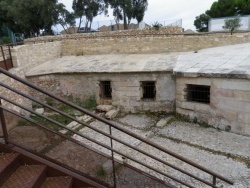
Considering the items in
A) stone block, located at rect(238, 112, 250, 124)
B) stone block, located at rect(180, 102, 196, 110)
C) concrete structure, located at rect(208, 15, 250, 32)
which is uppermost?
concrete structure, located at rect(208, 15, 250, 32)

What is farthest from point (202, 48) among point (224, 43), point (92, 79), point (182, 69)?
point (92, 79)

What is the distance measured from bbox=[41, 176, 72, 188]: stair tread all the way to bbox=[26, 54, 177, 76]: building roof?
6388mm

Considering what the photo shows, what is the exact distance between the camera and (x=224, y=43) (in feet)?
38.2

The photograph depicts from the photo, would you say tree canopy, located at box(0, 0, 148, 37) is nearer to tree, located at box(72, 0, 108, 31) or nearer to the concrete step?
tree, located at box(72, 0, 108, 31)

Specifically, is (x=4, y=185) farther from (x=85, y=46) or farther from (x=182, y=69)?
(x=85, y=46)

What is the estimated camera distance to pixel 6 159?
2990 millimetres

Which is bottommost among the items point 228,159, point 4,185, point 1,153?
point 228,159

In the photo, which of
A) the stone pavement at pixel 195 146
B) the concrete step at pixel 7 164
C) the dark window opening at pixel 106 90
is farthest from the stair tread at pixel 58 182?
the dark window opening at pixel 106 90

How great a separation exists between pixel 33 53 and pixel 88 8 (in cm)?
1652

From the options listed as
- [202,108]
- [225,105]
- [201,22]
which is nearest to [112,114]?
[202,108]

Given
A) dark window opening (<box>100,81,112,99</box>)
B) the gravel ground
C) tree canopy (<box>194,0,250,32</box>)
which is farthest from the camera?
tree canopy (<box>194,0,250,32</box>)

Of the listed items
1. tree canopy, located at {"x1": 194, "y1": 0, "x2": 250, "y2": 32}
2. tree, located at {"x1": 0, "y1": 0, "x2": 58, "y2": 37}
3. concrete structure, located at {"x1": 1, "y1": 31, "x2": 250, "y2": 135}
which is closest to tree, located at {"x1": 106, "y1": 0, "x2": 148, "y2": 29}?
tree, located at {"x1": 0, "y1": 0, "x2": 58, "y2": 37}

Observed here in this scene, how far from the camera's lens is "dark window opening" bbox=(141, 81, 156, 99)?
9.66 meters

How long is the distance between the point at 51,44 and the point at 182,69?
26.4ft
